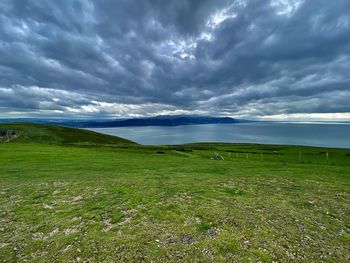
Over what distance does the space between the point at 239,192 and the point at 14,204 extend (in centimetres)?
1667

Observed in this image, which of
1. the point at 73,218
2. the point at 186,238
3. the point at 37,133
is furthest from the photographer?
the point at 37,133

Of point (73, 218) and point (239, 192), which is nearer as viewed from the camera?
point (73, 218)

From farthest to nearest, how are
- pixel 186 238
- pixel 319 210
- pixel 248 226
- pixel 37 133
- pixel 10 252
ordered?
pixel 37 133 < pixel 319 210 < pixel 248 226 < pixel 186 238 < pixel 10 252

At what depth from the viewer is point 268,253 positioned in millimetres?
7766

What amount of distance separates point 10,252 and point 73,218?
324 centimetres

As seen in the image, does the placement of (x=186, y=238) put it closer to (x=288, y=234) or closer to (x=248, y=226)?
(x=248, y=226)

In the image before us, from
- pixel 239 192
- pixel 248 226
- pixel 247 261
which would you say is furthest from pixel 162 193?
pixel 247 261

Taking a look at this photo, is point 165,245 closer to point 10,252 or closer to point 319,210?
point 10,252

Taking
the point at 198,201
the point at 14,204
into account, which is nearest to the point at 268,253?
the point at 198,201

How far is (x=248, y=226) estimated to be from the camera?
9906 mm

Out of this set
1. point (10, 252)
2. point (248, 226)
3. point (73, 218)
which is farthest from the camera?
point (73, 218)

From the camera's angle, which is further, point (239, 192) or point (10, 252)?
point (239, 192)

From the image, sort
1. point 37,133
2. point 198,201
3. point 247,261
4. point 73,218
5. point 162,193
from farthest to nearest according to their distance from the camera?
point 37,133 → point 162,193 → point 198,201 → point 73,218 → point 247,261

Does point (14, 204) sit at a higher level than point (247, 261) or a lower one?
lower
